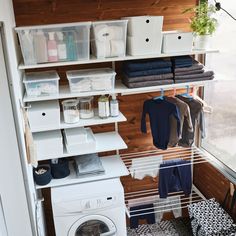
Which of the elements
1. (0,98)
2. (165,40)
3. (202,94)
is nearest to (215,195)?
(202,94)

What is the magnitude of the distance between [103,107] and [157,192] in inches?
50.3

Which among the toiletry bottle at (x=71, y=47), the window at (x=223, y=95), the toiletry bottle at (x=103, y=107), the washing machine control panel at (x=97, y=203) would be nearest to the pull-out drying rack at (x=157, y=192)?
the window at (x=223, y=95)

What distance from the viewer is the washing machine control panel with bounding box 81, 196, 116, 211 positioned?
250 cm

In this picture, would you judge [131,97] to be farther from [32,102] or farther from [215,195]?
[215,195]

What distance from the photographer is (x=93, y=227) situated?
270cm

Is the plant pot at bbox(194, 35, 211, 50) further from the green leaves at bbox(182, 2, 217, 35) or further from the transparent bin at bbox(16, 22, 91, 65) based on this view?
the transparent bin at bbox(16, 22, 91, 65)

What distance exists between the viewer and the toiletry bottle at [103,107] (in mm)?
2547

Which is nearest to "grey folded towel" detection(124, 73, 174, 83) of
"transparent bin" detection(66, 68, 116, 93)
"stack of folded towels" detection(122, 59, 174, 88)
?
"stack of folded towels" detection(122, 59, 174, 88)

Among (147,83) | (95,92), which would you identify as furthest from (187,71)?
(95,92)

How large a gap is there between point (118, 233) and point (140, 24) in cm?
174

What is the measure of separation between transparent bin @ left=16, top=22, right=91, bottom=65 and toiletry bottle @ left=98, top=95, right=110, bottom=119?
38 centimetres

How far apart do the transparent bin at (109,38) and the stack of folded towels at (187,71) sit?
477mm

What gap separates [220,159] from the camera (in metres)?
2.95

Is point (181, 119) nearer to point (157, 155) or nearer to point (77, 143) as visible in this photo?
point (157, 155)
